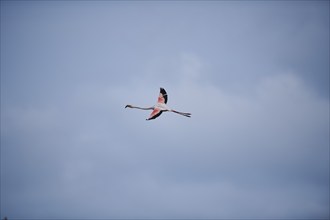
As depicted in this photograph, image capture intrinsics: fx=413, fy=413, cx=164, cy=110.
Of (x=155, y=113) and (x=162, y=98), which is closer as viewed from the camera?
(x=155, y=113)

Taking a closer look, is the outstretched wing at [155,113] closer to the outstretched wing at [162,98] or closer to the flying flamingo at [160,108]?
the flying flamingo at [160,108]

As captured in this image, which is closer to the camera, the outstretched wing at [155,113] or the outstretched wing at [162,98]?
the outstretched wing at [155,113]

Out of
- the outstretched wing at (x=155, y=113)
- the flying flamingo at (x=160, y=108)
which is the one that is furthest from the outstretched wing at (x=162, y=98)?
the outstretched wing at (x=155, y=113)

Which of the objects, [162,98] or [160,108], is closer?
[160,108]

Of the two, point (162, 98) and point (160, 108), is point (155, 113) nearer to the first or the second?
point (160, 108)

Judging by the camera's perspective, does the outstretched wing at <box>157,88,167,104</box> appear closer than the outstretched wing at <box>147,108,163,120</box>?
No

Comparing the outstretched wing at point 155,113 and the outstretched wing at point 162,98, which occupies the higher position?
the outstretched wing at point 162,98

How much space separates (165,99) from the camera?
69.6 meters

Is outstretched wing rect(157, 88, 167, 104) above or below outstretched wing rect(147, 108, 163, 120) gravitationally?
above

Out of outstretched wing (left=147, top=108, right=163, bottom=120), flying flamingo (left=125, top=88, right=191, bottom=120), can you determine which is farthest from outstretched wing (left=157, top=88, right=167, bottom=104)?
outstretched wing (left=147, top=108, right=163, bottom=120)

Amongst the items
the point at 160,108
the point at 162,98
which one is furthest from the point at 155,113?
the point at 162,98

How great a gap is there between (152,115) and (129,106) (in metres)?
7.22

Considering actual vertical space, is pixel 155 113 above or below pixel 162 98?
below

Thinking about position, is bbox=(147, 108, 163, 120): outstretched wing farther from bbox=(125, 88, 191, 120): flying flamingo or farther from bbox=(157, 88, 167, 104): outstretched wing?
bbox=(157, 88, 167, 104): outstretched wing
